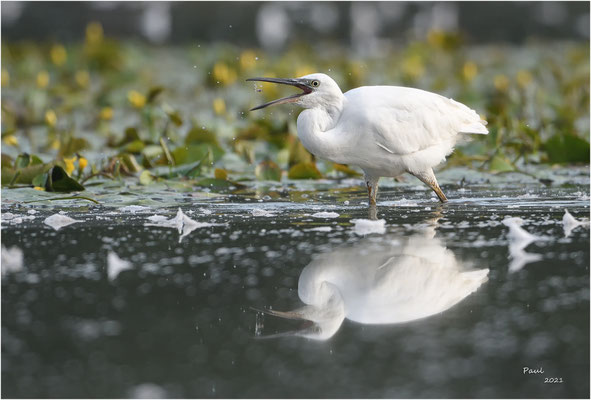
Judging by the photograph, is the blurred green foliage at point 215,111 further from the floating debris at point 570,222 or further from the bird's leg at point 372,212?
the floating debris at point 570,222

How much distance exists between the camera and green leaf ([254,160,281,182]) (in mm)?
6004

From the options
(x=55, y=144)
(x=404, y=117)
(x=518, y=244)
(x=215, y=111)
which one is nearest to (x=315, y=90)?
(x=404, y=117)

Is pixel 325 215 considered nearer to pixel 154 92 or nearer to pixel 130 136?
pixel 130 136

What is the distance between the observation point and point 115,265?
3508mm

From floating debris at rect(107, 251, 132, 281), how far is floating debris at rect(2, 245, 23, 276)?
33cm

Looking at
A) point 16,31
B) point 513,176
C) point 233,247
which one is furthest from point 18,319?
point 16,31

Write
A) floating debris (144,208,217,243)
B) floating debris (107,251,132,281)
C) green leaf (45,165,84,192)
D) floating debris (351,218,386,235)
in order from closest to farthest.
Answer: floating debris (107,251,132,281) < floating debris (351,218,386,235) < floating debris (144,208,217,243) < green leaf (45,165,84,192)

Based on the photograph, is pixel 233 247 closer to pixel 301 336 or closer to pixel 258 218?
pixel 258 218

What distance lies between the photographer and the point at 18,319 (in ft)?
9.25

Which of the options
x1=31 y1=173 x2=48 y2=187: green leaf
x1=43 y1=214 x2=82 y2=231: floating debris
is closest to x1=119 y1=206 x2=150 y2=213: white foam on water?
x1=43 y1=214 x2=82 y2=231: floating debris

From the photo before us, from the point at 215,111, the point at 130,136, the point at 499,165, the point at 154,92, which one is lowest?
the point at 499,165

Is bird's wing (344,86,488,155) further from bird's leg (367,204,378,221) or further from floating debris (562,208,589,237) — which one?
floating debris (562,208,589,237)

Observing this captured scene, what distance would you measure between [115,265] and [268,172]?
102 inches

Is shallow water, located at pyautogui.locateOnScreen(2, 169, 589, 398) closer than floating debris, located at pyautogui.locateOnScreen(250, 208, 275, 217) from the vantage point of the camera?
Yes
